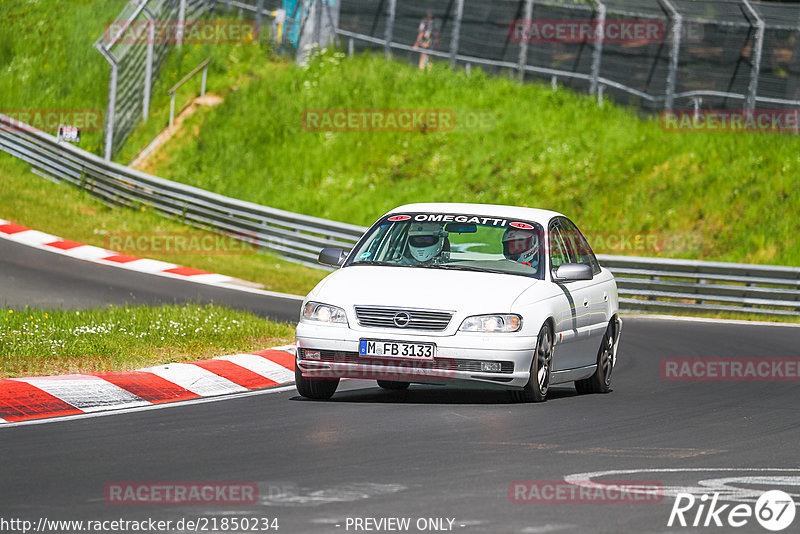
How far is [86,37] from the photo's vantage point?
3797 cm

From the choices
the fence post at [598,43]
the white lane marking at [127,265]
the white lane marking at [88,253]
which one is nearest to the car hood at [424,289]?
the white lane marking at [127,265]

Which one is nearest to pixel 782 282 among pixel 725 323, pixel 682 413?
pixel 725 323

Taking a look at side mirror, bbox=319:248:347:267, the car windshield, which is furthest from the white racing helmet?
side mirror, bbox=319:248:347:267

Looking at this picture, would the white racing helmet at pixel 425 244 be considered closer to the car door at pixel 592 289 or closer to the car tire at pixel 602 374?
the car door at pixel 592 289

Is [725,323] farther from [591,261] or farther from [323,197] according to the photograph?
[323,197]

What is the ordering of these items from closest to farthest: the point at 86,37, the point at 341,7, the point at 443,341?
the point at 443,341, the point at 341,7, the point at 86,37

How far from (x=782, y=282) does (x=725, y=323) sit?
79.4 inches

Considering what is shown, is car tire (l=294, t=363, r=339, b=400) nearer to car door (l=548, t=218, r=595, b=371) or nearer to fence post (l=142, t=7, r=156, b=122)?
car door (l=548, t=218, r=595, b=371)

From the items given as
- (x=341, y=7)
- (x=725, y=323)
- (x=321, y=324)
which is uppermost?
(x=341, y=7)

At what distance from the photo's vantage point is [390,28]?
110 ft

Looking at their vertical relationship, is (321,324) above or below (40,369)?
above

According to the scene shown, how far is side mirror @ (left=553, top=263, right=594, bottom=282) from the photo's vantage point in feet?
35.3

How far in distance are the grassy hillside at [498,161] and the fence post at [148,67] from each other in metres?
1.26

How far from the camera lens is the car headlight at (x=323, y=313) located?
1006 cm
